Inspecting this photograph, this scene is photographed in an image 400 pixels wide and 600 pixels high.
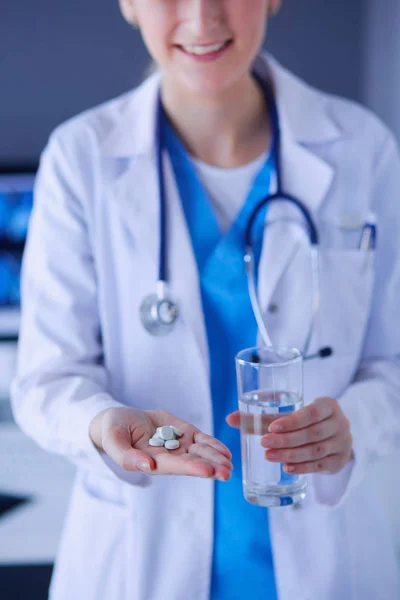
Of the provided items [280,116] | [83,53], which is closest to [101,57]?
[83,53]

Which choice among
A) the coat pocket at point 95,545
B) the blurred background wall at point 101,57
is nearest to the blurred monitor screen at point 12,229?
the blurred background wall at point 101,57

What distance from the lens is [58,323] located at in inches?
32.8

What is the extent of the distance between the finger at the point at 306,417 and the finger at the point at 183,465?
8cm

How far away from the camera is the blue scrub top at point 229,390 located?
75cm

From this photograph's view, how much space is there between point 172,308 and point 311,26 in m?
1.35

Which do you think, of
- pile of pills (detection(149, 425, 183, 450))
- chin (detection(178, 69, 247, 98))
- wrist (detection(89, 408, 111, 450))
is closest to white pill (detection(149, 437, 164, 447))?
pile of pills (detection(149, 425, 183, 450))

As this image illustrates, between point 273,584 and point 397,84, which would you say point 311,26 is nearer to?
point 397,84

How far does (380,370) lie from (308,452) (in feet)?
0.89

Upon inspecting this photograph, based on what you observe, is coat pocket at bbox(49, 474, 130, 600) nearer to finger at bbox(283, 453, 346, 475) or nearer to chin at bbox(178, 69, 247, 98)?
finger at bbox(283, 453, 346, 475)

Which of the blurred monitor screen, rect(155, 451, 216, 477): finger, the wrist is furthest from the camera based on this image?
the blurred monitor screen

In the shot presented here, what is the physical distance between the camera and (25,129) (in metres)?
1.88

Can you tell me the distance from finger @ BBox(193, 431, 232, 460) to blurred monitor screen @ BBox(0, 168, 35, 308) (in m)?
1.27

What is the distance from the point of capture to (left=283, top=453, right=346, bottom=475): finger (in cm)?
62

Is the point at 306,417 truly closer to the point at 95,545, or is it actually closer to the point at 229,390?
the point at 229,390
